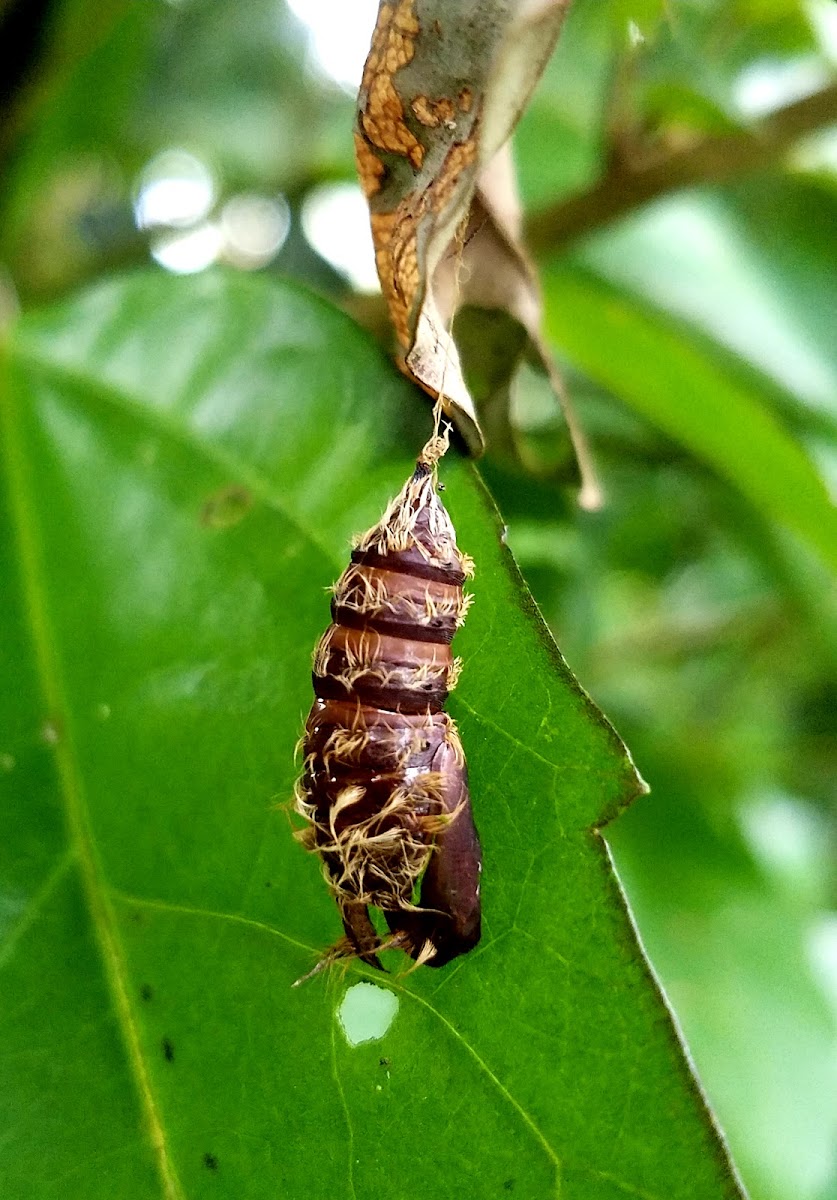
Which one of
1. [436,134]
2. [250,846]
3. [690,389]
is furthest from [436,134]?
[690,389]

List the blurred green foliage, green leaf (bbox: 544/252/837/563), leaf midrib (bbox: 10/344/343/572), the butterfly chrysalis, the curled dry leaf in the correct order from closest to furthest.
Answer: the curled dry leaf
the butterfly chrysalis
leaf midrib (bbox: 10/344/343/572)
green leaf (bbox: 544/252/837/563)
the blurred green foliage

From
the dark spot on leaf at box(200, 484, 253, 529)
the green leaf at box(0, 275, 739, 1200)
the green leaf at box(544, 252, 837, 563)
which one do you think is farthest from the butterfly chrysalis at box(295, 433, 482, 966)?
the green leaf at box(544, 252, 837, 563)

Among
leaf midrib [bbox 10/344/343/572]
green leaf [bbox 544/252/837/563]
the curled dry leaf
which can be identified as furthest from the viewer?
green leaf [bbox 544/252/837/563]

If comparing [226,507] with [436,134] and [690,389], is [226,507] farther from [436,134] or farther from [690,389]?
[690,389]

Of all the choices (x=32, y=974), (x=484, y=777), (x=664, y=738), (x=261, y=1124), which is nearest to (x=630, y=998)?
(x=484, y=777)

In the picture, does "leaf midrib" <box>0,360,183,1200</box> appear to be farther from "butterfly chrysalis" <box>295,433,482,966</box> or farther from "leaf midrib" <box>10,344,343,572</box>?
"butterfly chrysalis" <box>295,433,482,966</box>

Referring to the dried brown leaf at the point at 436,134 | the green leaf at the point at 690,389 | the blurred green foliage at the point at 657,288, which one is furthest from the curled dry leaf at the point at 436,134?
the green leaf at the point at 690,389
